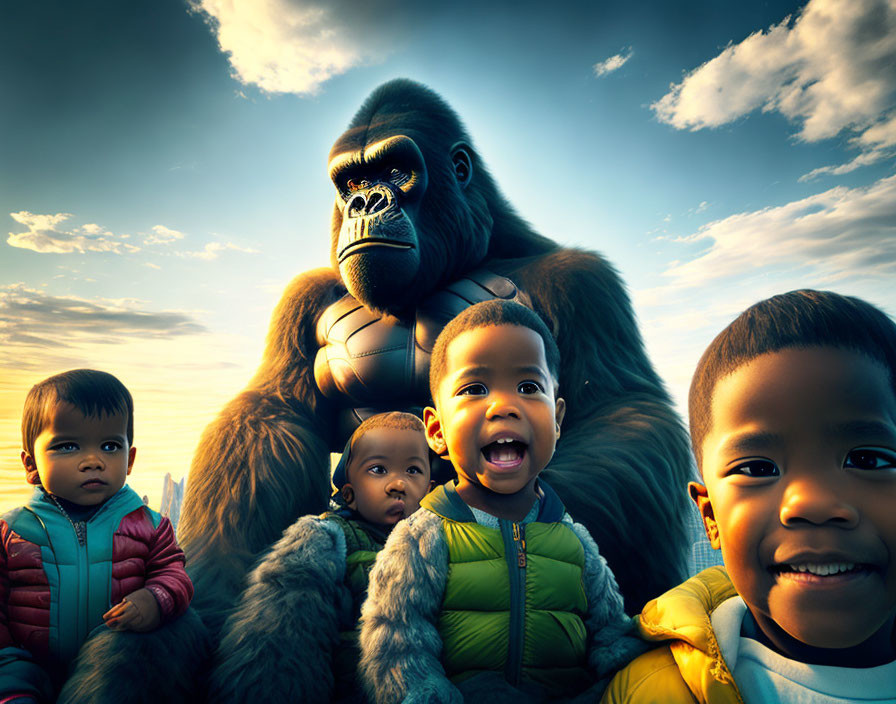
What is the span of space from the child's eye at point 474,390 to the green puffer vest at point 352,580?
744mm

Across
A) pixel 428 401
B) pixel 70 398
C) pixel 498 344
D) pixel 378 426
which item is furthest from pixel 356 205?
pixel 498 344

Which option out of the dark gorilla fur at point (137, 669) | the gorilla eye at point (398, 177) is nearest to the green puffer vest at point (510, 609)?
the dark gorilla fur at point (137, 669)

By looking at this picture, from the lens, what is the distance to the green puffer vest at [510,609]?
1254 millimetres

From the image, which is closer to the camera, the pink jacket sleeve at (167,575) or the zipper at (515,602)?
the zipper at (515,602)

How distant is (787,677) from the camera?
0.91m

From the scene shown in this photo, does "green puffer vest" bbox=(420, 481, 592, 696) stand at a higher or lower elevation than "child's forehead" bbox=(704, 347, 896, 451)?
lower

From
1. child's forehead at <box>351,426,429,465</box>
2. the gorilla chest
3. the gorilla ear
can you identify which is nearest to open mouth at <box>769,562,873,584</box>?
child's forehead at <box>351,426,429,465</box>

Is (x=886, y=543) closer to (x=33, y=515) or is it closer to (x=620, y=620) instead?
(x=620, y=620)

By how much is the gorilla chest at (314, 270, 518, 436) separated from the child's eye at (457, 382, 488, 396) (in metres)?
1.20

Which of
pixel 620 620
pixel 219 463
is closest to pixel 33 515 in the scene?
pixel 219 463

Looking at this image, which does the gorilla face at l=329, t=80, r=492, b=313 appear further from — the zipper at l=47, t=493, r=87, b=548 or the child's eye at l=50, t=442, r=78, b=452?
the zipper at l=47, t=493, r=87, b=548

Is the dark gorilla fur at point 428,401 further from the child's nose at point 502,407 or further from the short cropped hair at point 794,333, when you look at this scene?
the short cropped hair at point 794,333

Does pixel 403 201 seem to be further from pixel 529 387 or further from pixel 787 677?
pixel 787 677

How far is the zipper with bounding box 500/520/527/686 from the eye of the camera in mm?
1263
